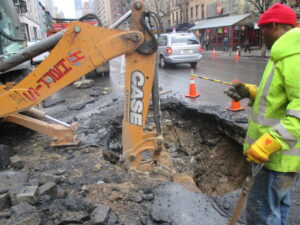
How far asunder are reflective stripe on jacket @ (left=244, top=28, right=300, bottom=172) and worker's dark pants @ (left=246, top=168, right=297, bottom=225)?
104 mm

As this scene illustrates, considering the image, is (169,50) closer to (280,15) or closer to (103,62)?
(103,62)

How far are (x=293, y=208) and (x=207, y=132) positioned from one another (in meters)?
3.36

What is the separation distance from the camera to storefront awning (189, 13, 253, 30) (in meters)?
27.6

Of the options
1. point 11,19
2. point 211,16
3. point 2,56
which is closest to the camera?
point 2,56

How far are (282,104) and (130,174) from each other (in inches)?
91.1

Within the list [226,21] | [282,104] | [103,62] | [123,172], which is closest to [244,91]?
[282,104]

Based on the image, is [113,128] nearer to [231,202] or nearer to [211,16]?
[231,202]

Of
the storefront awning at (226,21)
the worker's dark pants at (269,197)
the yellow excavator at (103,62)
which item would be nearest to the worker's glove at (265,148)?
the worker's dark pants at (269,197)

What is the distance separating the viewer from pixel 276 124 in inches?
80.2

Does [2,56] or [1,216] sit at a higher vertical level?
[2,56]

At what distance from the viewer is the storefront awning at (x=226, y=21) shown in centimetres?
2756

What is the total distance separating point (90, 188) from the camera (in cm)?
329

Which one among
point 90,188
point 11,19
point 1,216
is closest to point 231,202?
point 90,188

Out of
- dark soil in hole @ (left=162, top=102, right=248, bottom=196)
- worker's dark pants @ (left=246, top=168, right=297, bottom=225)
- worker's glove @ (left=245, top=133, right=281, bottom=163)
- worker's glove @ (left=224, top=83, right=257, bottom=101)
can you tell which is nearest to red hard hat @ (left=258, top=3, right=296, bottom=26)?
worker's glove @ (left=224, top=83, right=257, bottom=101)
